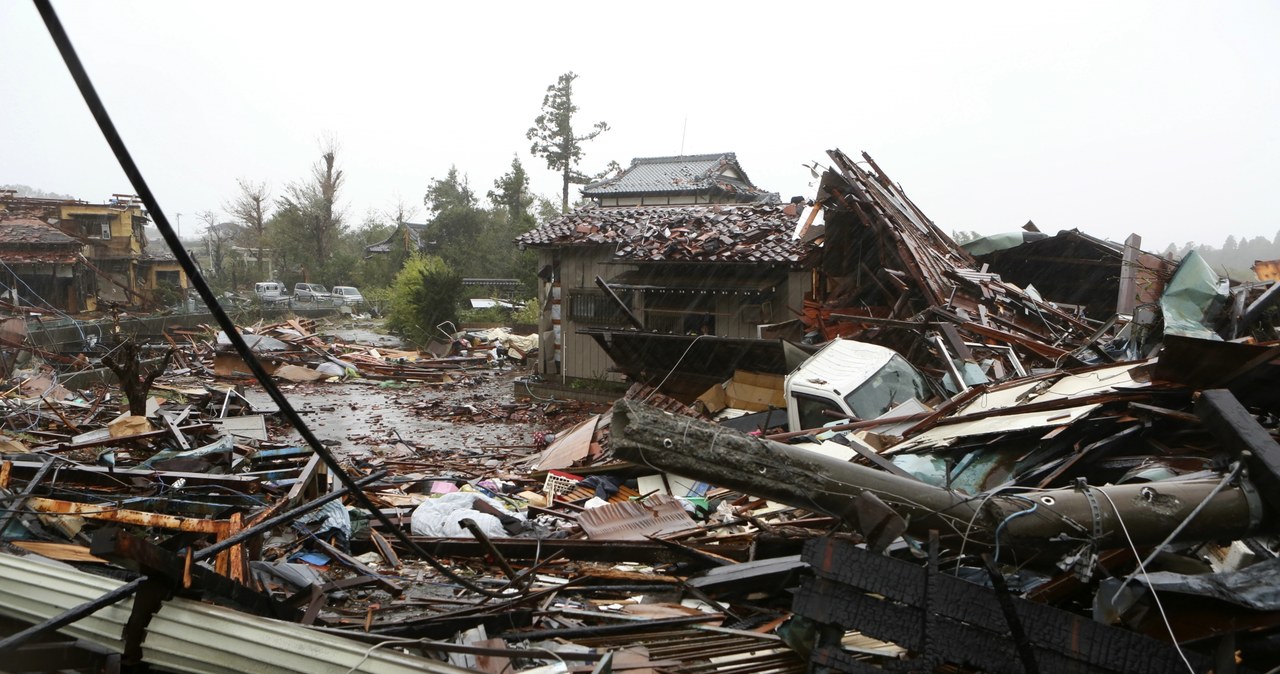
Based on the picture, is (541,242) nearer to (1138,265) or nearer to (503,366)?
(503,366)

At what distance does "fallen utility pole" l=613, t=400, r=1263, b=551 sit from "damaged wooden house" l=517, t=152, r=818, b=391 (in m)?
9.05

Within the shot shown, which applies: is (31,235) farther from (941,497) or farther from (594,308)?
(941,497)

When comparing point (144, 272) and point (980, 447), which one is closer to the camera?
point (980, 447)

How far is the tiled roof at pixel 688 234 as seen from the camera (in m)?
14.5

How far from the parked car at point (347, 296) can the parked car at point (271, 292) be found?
2350 mm

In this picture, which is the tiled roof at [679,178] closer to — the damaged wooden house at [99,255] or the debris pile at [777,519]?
the damaged wooden house at [99,255]

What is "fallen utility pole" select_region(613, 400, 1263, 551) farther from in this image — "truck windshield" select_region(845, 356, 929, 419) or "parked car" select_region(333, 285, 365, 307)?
"parked car" select_region(333, 285, 365, 307)

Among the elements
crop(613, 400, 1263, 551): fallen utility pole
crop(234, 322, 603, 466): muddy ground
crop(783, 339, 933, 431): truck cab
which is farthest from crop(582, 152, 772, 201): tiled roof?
crop(613, 400, 1263, 551): fallen utility pole

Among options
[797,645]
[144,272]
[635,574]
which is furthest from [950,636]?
[144,272]

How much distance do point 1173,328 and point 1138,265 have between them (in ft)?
18.4

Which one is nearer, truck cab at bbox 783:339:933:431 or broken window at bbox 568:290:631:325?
truck cab at bbox 783:339:933:431

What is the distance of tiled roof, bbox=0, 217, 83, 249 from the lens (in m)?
25.3

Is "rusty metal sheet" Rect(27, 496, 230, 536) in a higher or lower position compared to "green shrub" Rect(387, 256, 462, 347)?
lower

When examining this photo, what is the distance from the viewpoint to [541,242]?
17047 millimetres
